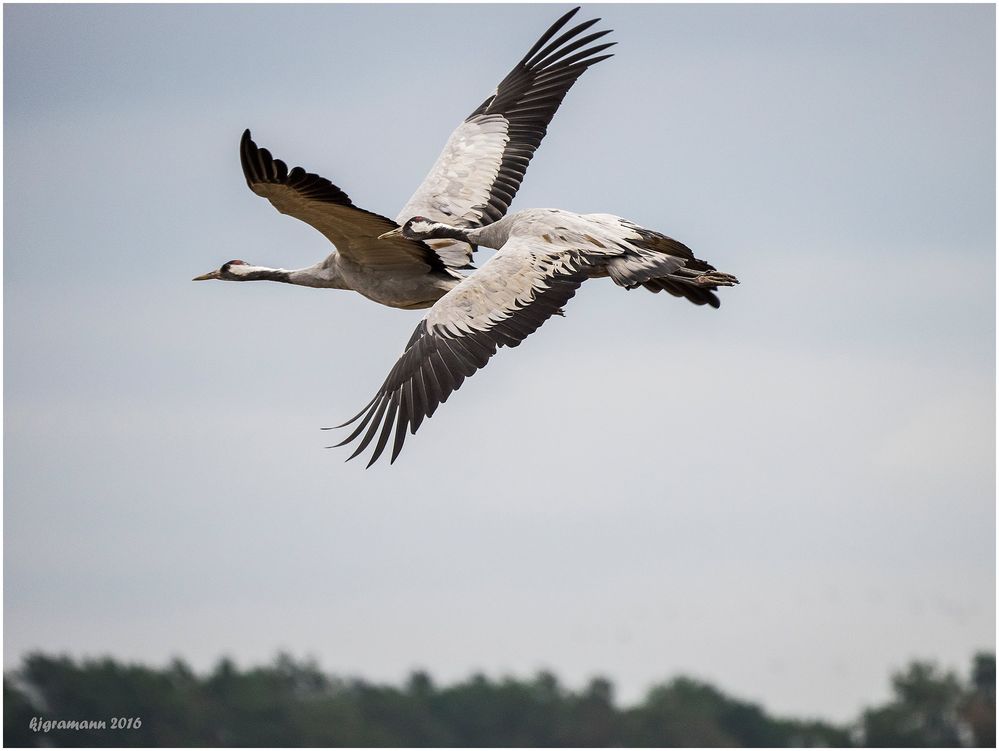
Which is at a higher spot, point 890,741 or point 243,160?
point 243,160

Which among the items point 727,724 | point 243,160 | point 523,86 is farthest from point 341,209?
point 727,724

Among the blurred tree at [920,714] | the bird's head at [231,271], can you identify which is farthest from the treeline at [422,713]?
the bird's head at [231,271]

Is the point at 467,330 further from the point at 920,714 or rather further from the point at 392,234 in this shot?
the point at 920,714

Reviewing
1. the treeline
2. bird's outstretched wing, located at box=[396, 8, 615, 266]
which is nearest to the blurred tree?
the treeline

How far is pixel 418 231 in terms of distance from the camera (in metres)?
18.0

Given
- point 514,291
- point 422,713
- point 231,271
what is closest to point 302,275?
point 231,271

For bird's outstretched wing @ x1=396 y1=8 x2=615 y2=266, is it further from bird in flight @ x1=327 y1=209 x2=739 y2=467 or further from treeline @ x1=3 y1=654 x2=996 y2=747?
treeline @ x1=3 y1=654 x2=996 y2=747

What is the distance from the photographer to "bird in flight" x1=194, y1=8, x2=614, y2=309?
1741 centimetres

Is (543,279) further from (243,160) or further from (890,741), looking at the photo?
(890,741)

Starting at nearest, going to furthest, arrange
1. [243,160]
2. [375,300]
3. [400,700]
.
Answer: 1. [243,160]
2. [375,300]
3. [400,700]

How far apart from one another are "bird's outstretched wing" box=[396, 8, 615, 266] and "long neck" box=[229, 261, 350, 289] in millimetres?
877

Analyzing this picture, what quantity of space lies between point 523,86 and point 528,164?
1.09 meters

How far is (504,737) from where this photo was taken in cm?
5500

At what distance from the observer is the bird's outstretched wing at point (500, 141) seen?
19.3 m
